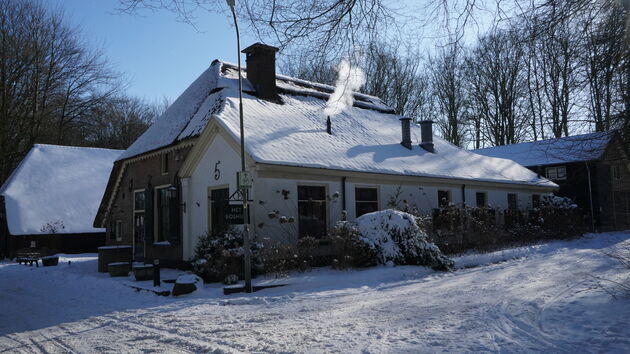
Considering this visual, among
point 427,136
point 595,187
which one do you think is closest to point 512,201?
point 427,136

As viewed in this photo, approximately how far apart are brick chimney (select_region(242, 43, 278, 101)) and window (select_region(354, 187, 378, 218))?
205 inches

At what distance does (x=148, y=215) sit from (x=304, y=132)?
6625mm

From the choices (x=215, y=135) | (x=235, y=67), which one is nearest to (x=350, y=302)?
(x=215, y=135)

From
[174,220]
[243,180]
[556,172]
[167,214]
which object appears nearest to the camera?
[243,180]

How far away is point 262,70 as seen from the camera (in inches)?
709

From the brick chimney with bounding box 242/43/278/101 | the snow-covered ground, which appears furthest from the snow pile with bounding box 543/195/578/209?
the brick chimney with bounding box 242/43/278/101

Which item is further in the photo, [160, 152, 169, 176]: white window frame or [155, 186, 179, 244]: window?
[160, 152, 169, 176]: white window frame

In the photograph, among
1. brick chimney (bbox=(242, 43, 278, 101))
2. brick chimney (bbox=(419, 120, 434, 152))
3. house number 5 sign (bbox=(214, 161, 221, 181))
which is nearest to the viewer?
house number 5 sign (bbox=(214, 161, 221, 181))

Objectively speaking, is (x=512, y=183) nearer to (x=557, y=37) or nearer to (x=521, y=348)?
(x=557, y=37)

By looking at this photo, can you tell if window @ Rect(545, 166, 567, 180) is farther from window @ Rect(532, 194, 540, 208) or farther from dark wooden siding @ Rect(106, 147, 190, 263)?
dark wooden siding @ Rect(106, 147, 190, 263)

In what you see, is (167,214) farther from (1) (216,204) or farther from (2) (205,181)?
(1) (216,204)

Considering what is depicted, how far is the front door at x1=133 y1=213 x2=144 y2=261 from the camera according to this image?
18.8 m

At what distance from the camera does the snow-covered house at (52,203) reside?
76.8ft

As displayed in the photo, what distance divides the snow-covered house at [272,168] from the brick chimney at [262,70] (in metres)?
0.04
